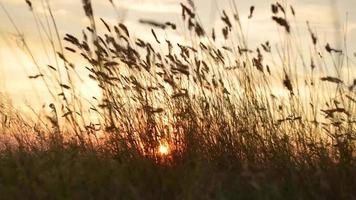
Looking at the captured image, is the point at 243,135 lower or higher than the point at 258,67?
lower

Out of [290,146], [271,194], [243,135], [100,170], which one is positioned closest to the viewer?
[271,194]

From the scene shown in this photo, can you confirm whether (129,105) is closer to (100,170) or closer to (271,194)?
(100,170)

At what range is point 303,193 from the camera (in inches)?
150

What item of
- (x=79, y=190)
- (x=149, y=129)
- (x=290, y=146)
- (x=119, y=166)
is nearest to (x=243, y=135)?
(x=290, y=146)

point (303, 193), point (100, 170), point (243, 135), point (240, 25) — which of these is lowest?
point (303, 193)

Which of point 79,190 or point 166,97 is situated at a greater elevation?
point 166,97

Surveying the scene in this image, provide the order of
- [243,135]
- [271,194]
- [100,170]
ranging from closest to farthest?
[271,194], [100,170], [243,135]

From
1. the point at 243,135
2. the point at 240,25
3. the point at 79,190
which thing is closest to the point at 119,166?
the point at 79,190

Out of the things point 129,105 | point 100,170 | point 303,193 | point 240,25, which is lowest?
point 303,193

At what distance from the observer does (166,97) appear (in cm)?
507

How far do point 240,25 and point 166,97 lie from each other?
2.89 feet

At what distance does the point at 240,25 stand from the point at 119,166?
1.71m

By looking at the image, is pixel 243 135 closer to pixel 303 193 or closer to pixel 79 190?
pixel 303 193

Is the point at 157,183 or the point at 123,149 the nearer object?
the point at 157,183
